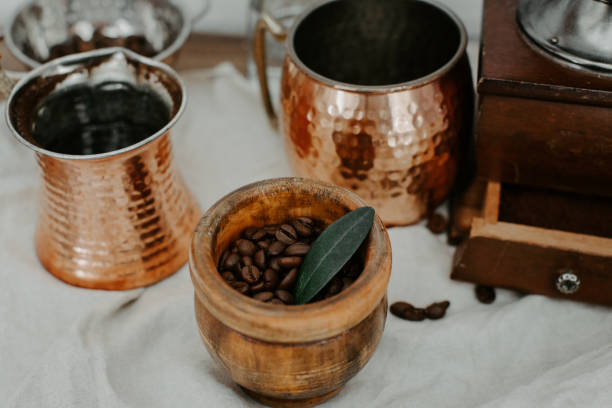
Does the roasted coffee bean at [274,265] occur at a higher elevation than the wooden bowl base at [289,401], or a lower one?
higher

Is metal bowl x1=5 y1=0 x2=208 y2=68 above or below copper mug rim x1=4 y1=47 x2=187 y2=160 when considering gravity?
below

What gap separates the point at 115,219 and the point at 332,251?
24 centimetres

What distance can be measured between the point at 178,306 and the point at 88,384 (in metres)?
0.12

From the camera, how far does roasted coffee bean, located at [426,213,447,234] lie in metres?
0.75

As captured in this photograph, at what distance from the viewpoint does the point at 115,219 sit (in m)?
0.64

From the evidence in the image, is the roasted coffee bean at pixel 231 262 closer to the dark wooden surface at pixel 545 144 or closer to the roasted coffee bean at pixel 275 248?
the roasted coffee bean at pixel 275 248

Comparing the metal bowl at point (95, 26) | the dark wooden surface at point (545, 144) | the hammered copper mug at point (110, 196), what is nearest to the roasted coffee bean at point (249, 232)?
the hammered copper mug at point (110, 196)

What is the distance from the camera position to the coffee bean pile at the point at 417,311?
655 mm

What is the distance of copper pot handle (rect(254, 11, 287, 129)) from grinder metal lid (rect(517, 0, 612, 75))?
→ 0.91 ft

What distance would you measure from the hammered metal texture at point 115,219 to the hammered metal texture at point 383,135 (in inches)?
5.7

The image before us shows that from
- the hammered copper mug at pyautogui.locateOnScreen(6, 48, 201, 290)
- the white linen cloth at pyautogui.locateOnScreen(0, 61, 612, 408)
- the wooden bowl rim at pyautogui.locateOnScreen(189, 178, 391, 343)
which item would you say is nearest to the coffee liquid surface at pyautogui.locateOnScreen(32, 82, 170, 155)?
the hammered copper mug at pyautogui.locateOnScreen(6, 48, 201, 290)

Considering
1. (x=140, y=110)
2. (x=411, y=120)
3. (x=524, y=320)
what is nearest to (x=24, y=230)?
(x=140, y=110)

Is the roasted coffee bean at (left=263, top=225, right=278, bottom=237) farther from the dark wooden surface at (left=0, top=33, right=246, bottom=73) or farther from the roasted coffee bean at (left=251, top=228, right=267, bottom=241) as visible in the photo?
the dark wooden surface at (left=0, top=33, right=246, bottom=73)

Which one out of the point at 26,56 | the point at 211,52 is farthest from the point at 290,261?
the point at 211,52
